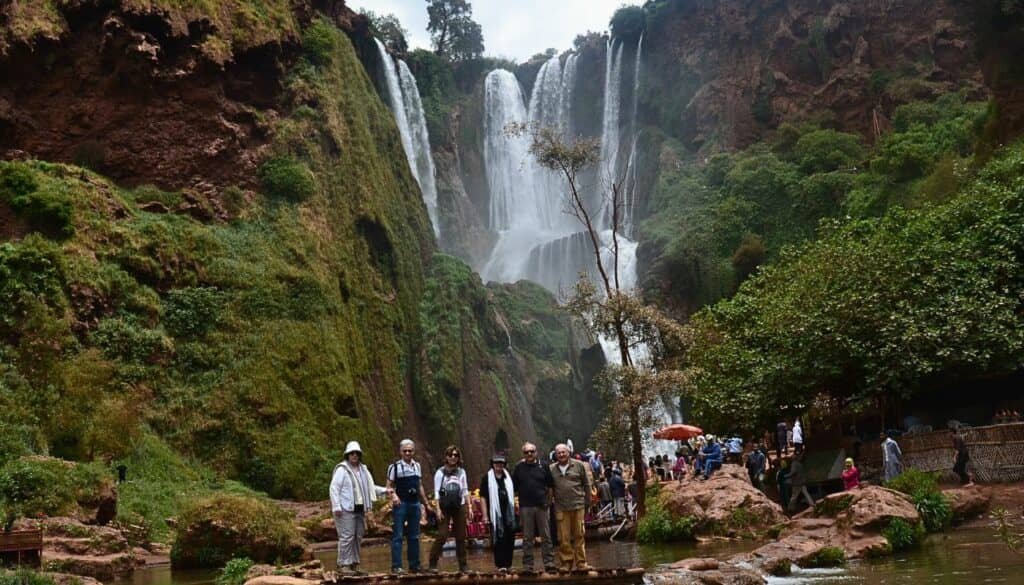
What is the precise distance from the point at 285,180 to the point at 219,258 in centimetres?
533

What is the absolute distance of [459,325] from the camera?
42594mm

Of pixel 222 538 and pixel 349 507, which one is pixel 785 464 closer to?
pixel 222 538

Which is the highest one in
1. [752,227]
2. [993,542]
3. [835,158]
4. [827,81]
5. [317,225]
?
[827,81]

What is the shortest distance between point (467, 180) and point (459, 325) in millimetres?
34432

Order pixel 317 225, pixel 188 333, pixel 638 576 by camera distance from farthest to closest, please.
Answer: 1. pixel 317 225
2. pixel 188 333
3. pixel 638 576

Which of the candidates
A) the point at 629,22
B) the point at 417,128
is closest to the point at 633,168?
the point at 629,22

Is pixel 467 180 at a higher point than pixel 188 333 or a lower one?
higher

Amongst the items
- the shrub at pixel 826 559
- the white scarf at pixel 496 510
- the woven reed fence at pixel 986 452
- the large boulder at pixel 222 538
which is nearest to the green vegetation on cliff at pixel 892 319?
the woven reed fence at pixel 986 452

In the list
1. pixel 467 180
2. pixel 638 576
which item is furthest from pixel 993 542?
pixel 467 180

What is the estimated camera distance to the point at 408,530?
40.7 feet

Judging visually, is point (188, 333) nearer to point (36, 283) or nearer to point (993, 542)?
point (36, 283)

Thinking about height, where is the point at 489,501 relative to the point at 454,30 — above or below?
below

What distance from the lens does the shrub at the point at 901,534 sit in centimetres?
1497

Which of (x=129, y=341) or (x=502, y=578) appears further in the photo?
(x=129, y=341)
